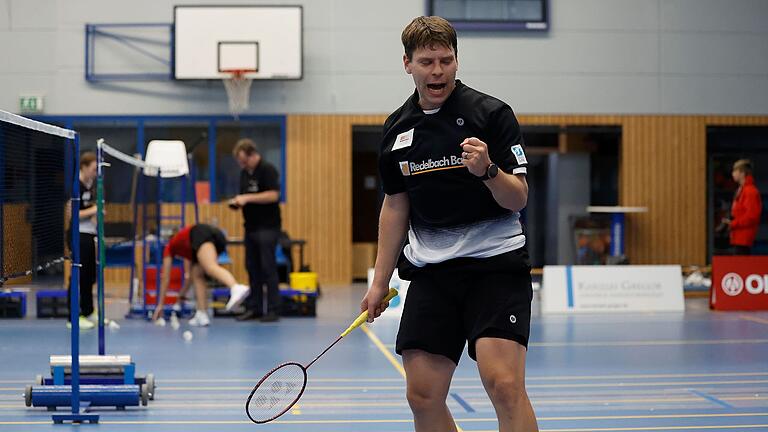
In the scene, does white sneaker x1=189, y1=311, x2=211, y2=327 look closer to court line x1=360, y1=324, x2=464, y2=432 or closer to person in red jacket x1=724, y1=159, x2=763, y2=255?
court line x1=360, y1=324, x2=464, y2=432

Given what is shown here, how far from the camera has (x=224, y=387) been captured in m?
7.34

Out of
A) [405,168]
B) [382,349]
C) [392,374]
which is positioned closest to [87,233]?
[382,349]

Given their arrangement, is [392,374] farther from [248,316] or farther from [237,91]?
[237,91]

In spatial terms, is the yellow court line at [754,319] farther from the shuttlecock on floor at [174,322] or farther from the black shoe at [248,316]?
the shuttlecock on floor at [174,322]

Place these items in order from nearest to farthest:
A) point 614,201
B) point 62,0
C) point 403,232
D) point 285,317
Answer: point 403,232 → point 285,317 → point 62,0 → point 614,201

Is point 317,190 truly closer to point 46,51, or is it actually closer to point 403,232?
point 46,51

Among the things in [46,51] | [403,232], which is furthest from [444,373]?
[46,51]

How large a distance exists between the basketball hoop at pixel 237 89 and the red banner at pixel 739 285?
8591mm

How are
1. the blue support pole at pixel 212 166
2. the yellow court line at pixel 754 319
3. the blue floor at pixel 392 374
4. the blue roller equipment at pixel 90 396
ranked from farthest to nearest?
1. the blue support pole at pixel 212 166
2. the yellow court line at pixel 754 319
3. the blue roller equipment at pixel 90 396
4. the blue floor at pixel 392 374

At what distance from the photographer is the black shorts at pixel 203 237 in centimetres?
1107

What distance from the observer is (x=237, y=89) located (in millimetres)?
18609

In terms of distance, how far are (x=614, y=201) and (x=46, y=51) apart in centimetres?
1097

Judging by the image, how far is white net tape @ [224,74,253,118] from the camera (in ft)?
60.3

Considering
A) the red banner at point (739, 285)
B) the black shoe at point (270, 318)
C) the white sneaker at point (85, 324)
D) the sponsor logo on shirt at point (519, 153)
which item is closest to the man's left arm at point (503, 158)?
the sponsor logo on shirt at point (519, 153)
